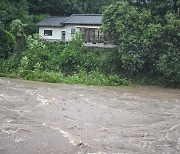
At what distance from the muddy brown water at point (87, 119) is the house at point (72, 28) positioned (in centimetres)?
801

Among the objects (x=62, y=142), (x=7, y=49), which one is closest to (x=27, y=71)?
(x=7, y=49)

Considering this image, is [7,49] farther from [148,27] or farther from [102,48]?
[148,27]

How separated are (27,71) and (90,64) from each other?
479 centimetres

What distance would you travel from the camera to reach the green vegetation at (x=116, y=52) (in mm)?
23500

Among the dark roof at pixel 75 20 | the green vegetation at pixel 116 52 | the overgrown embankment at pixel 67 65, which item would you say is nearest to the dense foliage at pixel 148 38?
the green vegetation at pixel 116 52

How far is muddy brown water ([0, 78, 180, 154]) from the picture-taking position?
39.2 feet

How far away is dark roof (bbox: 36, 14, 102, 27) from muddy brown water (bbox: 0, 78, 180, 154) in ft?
31.3

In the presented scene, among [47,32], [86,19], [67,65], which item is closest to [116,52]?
[67,65]

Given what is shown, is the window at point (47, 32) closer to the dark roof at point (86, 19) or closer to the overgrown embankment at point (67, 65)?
the dark roof at point (86, 19)

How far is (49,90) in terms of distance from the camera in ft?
70.8

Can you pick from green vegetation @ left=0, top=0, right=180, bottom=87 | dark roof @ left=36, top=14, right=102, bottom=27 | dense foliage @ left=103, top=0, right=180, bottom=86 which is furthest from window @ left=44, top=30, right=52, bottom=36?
dense foliage @ left=103, top=0, right=180, bottom=86

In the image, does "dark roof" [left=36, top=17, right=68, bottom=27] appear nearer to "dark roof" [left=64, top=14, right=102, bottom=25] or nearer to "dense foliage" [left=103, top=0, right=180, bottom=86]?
"dark roof" [left=64, top=14, right=102, bottom=25]

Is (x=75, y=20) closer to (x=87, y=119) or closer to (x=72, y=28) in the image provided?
(x=72, y=28)

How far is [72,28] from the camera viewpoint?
32.1m
